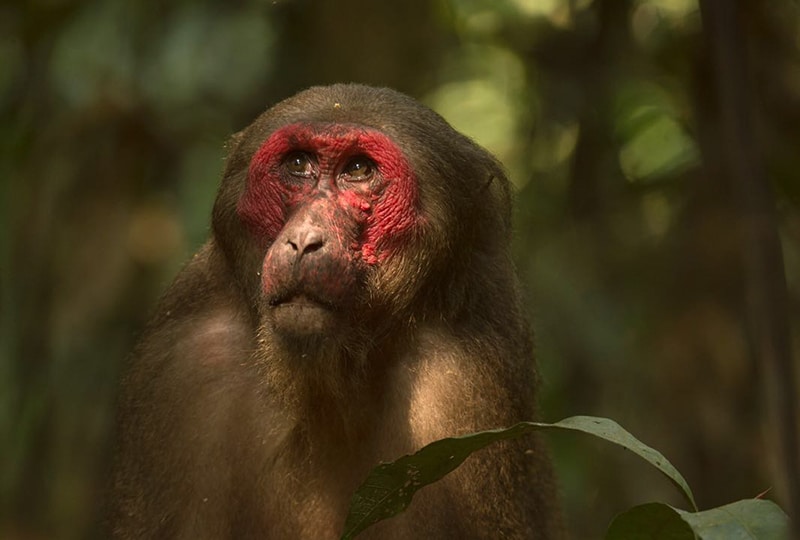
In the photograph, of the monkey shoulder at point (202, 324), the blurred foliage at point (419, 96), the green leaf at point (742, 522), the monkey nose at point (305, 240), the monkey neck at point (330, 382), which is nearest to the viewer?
the green leaf at point (742, 522)

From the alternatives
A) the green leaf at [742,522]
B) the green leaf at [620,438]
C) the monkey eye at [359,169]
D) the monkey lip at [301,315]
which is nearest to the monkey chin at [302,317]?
the monkey lip at [301,315]

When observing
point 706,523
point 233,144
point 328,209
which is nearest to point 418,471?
point 706,523

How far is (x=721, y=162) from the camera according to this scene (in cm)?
700

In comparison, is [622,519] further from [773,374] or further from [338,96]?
[338,96]

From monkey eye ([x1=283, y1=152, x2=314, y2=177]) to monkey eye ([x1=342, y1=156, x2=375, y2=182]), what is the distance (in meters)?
0.12

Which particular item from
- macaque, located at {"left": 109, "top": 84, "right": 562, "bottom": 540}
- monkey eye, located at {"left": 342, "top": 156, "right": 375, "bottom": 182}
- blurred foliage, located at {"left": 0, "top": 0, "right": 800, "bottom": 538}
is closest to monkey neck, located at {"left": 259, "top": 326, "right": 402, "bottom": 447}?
macaque, located at {"left": 109, "top": 84, "right": 562, "bottom": 540}

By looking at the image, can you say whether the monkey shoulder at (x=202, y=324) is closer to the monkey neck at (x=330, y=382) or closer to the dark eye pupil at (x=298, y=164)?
the monkey neck at (x=330, y=382)

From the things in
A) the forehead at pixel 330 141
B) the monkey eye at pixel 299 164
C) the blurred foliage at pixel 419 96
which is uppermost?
the forehead at pixel 330 141

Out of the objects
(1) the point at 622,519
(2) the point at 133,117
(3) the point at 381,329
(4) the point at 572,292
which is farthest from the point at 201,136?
(1) the point at 622,519

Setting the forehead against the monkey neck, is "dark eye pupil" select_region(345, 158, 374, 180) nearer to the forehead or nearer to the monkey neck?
the forehead

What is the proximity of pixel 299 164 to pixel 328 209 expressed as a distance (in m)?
0.29

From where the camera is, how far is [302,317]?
366cm

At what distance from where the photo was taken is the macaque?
3951mm

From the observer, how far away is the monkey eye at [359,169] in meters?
4.02
